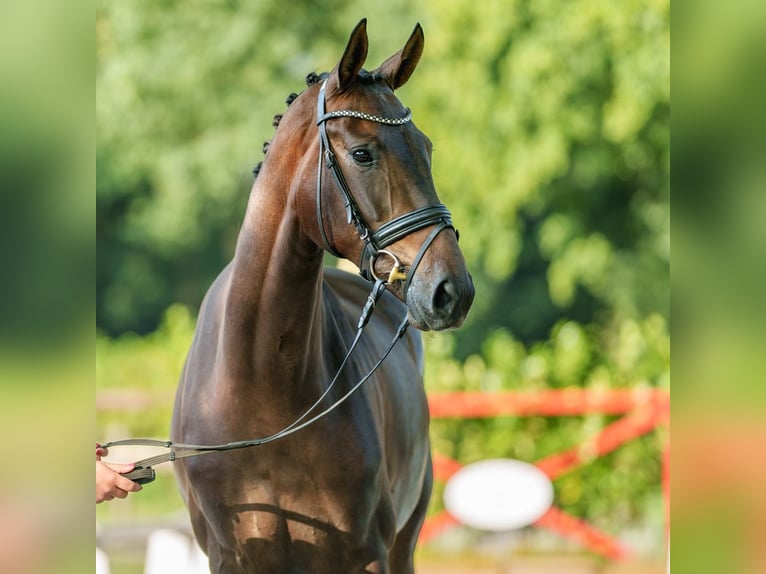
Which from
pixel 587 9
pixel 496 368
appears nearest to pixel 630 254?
pixel 587 9

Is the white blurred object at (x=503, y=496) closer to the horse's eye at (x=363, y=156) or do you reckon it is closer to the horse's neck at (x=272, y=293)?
the horse's neck at (x=272, y=293)

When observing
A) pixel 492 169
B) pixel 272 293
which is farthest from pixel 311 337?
pixel 492 169

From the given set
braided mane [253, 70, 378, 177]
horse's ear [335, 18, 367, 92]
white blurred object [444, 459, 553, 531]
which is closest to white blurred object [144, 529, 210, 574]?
white blurred object [444, 459, 553, 531]

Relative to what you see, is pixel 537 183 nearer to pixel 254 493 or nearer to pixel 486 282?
pixel 486 282

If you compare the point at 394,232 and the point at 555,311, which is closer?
the point at 394,232

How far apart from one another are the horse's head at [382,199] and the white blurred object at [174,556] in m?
4.34

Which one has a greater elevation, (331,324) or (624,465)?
(331,324)

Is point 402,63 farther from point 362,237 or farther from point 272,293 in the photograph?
point 272,293

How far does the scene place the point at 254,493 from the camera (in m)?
3.20

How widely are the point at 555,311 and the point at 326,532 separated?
41.9ft

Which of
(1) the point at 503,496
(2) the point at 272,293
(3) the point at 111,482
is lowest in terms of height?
(1) the point at 503,496

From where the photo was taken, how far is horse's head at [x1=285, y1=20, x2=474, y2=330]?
2627mm

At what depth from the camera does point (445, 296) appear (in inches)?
103

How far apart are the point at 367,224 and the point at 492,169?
11019 millimetres
